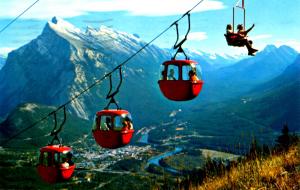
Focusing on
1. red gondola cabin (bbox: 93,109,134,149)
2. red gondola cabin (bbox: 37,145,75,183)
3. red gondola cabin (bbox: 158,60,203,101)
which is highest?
red gondola cabin (bbox: 158,60,203,101)

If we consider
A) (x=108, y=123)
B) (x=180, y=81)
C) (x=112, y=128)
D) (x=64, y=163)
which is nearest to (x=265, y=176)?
(x=180, y=81)

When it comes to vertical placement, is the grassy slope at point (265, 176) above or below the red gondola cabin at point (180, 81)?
below

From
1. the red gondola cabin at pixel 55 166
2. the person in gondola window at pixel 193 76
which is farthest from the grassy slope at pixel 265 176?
the red gondola cabin at pixel 55 166

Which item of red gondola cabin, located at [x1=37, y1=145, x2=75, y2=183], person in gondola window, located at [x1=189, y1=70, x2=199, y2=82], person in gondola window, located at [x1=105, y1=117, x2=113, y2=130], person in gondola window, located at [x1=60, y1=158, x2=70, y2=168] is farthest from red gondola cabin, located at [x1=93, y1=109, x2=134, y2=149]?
person in gondola window, located at [x1=189, y1=70, x2=199, y2=82]

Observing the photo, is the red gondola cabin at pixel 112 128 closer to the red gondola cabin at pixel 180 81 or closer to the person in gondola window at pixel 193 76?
the red gondola cabin at pixel 180 81

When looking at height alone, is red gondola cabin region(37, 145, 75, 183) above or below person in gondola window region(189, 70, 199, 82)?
below

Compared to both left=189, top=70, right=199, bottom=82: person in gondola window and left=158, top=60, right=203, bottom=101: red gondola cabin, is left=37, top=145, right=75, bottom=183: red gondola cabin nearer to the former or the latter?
left=158, top=60, right=203, bottom=101: red gondola cabin
